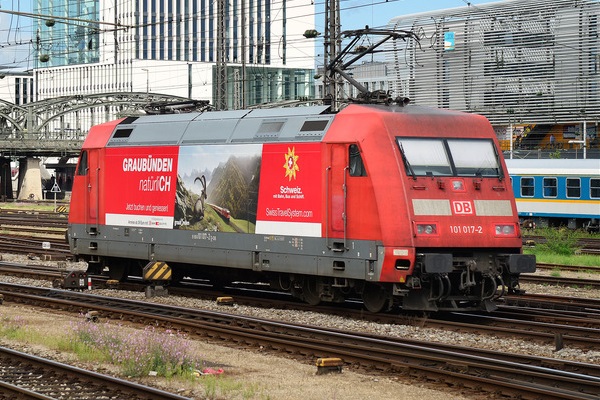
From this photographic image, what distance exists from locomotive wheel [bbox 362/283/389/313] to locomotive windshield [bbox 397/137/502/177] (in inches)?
82.4

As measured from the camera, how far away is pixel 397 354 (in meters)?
Result: 12.8

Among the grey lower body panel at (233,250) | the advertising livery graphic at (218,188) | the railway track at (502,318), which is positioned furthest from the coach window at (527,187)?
the advertising livery graphic at (218,188)

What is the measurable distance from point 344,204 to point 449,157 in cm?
189

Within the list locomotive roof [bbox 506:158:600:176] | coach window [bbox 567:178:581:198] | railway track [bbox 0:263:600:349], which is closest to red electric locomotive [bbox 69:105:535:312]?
railway track [bbox 0:263:600:349]

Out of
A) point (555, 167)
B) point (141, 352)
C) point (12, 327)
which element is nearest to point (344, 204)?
point (141, 352)

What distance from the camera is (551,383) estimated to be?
1105cm

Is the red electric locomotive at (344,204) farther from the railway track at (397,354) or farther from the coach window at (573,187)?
the coach window at (573,187)

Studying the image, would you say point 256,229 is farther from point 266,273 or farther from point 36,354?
point 36,354

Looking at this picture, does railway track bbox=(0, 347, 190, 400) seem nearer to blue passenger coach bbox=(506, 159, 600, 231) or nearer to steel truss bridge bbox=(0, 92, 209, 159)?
blue passenger coach bbox=(506, 159, 600, 231)

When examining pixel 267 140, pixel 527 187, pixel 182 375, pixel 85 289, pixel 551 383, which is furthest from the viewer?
pixel 527 187

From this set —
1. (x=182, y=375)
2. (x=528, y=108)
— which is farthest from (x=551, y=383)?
(x=528, y=108)

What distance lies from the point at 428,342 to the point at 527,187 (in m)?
31.1

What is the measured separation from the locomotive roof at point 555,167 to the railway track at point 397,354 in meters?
27.1

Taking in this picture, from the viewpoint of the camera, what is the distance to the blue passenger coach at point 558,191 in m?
41.0
